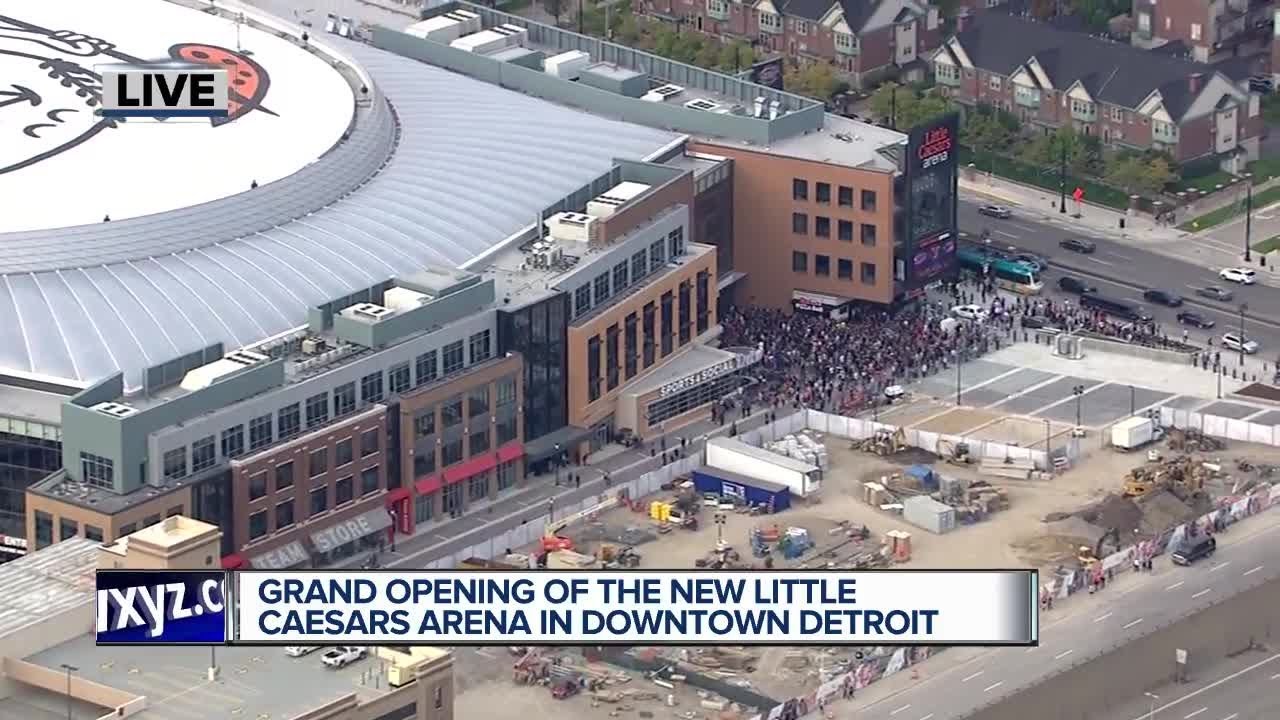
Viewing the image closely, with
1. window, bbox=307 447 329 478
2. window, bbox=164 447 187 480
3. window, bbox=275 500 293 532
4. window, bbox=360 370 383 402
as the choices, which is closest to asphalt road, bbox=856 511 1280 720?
window, bbox=275 500 293 532

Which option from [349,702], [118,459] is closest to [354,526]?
[118,459]

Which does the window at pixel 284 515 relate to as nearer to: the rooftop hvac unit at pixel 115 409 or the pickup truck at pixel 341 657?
the rooftop hvac unit at pixel 115 409

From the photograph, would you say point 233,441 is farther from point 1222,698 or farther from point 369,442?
point 1222,698

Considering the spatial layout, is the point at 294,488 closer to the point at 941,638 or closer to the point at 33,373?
the point at 33,373

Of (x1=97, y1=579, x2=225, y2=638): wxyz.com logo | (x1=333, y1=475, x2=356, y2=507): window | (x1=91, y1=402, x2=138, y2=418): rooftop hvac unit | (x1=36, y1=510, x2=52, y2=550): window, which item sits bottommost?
(x1=333, y1=475, x2=356, y2=507): window

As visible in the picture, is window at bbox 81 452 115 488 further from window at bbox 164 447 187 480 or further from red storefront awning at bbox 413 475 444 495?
red storefront awning at bbox 413 475 444 495

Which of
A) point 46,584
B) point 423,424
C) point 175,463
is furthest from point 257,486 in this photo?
point 46,584

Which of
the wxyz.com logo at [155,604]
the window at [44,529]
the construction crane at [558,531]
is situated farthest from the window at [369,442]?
the wxyz.com logo at [155,604]
